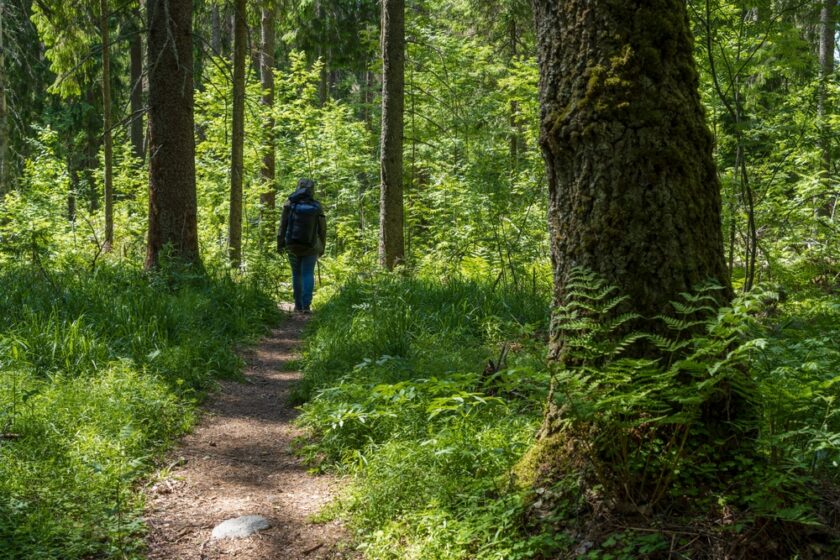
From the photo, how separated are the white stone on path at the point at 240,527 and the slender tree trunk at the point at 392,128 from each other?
8.17 meters

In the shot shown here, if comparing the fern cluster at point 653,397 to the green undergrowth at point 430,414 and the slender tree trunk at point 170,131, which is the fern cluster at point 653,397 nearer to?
the green undergrowth at point 430,414

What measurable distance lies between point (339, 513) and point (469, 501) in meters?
0.93

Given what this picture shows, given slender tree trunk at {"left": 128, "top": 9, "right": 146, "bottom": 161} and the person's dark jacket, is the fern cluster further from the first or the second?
slender tree trunk at {"left": 128, "top": 9, "right": 146, "bottom": 161}

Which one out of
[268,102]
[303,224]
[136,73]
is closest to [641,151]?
[303,224]

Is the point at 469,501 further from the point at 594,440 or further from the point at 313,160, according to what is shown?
the point at 313,160

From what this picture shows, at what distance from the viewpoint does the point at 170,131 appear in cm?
987

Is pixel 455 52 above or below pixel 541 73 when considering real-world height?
above

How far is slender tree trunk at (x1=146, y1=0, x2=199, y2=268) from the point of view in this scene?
32.2 feet

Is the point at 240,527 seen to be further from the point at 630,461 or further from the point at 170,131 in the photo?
the point at 170,131

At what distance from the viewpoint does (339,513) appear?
160 inches

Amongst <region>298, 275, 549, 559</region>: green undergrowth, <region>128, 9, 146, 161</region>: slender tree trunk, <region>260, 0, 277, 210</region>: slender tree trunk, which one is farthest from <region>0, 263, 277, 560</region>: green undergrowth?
<region>128, 9, 146, 161</region>: slender tree trunk

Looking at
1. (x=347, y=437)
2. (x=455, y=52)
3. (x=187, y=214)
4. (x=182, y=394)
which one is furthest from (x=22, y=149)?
(x=347, y=437)

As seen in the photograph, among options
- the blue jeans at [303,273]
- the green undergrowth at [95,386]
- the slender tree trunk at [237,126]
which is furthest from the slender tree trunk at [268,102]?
the green undergrowth at [95,386]

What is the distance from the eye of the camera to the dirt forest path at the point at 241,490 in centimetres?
385
